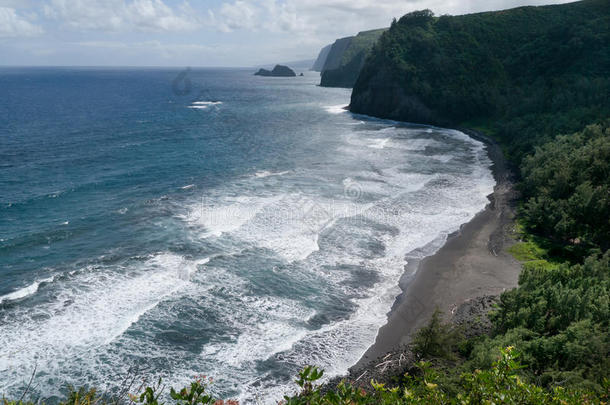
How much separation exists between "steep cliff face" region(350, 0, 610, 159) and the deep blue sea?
17.5 metres

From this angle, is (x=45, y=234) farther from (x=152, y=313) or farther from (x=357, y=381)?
(x=357, y=381)

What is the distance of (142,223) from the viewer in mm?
36438

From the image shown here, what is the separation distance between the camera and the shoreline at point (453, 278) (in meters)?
23.9

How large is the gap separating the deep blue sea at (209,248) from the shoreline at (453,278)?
904mm

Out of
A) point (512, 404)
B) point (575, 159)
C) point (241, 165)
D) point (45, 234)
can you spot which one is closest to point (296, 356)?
point (512, 404)

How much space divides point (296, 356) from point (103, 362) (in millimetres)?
9513

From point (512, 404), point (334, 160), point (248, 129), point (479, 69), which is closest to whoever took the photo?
point (512, 404)

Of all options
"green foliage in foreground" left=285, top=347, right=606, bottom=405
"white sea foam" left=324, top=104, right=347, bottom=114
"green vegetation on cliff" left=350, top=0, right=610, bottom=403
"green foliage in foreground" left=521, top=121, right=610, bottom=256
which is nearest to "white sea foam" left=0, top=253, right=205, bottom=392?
"green vegetation on cliff" left=350, top=0, right=610, bottom=403

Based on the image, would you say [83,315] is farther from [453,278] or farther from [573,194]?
[573,194]

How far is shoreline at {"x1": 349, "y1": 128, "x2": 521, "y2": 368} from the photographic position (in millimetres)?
23938

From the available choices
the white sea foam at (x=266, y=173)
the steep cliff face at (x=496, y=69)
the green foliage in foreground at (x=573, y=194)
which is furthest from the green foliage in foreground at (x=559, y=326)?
the steep cliff face at (x=496, y=69)

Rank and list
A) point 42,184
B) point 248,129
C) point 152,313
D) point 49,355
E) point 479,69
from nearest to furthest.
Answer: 1. point 49,355
2. point 152,313
3. point 42,184
4. point 248,129
5. point 479,69

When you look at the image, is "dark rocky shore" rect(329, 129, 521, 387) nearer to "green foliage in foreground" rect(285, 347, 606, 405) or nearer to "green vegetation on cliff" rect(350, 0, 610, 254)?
"green vegetation on cliff" rect(350, 0, 610, 254)

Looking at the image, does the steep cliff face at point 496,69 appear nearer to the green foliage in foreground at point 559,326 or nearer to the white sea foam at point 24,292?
the green foliage in foreground at point 559,326
